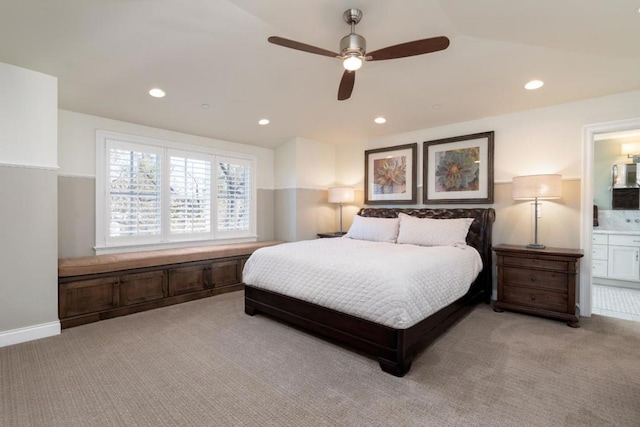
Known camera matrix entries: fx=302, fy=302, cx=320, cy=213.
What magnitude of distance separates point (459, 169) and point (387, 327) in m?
3.11

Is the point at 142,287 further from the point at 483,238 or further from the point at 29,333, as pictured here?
the point at 483,238

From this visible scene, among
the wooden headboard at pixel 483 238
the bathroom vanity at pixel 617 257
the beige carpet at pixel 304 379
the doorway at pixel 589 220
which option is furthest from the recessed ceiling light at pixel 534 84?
the bathroom vanity at pixel 617 257

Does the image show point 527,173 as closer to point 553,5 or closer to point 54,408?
point 553,5

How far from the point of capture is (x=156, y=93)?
3545 millimetres

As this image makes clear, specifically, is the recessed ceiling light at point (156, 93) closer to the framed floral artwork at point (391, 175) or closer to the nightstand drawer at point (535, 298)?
the framed floral artwork at point (391, 175)

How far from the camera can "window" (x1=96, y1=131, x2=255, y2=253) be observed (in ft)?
13.1

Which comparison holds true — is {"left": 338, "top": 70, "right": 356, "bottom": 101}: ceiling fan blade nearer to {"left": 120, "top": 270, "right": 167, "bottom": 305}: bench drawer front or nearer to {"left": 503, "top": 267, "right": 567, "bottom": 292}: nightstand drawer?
{"left": 503, "top": 267, "right": 567, "bottom": 292}: nightstand drawer

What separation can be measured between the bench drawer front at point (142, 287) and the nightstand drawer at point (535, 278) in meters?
4.26

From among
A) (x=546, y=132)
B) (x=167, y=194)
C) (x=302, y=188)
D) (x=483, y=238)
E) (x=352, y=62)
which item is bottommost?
(x=483, y=238)

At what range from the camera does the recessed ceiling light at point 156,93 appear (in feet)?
11.4

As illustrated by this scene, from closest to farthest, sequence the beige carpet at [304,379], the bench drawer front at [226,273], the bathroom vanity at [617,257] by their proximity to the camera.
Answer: the beige carpet at [304,379]
the bench drawer front at [226,273]
the bathroom vanity at [617,257]

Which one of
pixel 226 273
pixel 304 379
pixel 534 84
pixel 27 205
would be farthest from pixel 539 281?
pixel 27 205

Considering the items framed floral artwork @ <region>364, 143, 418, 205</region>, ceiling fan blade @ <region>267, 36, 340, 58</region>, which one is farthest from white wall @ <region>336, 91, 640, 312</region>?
ceiling fan blade @ <region>267, 36, 340, 58</region>

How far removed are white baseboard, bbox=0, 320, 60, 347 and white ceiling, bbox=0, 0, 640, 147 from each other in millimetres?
2460
